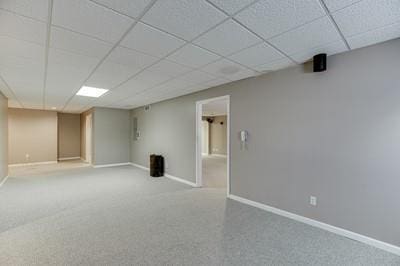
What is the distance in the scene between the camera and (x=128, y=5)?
5.02 ft

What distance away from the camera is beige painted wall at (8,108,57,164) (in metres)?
7.61

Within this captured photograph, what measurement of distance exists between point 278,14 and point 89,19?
1.72 metres

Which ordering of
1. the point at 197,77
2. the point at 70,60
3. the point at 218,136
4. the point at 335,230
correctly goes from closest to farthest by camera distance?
the point at 335,230
the point at 70,60
the point at 197,77
the point at 218,136

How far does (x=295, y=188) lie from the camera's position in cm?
292

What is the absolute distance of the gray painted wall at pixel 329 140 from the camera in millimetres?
2178

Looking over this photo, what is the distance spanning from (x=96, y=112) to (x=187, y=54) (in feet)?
19.8

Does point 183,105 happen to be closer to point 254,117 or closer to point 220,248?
point 254,117

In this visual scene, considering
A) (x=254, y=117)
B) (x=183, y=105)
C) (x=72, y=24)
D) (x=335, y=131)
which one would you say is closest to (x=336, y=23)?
(x=335, y=131)

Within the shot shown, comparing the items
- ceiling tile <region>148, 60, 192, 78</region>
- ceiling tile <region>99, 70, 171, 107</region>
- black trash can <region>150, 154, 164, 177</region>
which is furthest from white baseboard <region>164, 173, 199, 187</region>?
ceiling tile <region>148, 60, 192, 78</region>

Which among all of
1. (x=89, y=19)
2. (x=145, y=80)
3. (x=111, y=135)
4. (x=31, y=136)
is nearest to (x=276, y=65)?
(x=145, y=80)

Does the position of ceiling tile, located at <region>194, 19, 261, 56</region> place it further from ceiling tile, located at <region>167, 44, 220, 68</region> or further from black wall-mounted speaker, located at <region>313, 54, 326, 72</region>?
black wall-mounted speaker, located at <region>313, 54, 326, 72</region>

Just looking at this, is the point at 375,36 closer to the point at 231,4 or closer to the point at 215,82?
the point at 231,4

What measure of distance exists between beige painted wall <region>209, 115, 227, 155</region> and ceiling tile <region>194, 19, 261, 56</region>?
8.52 meters

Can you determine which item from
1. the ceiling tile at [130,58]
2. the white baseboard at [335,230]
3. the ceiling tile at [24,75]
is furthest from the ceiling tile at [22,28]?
the white baseboard at [335,230]
